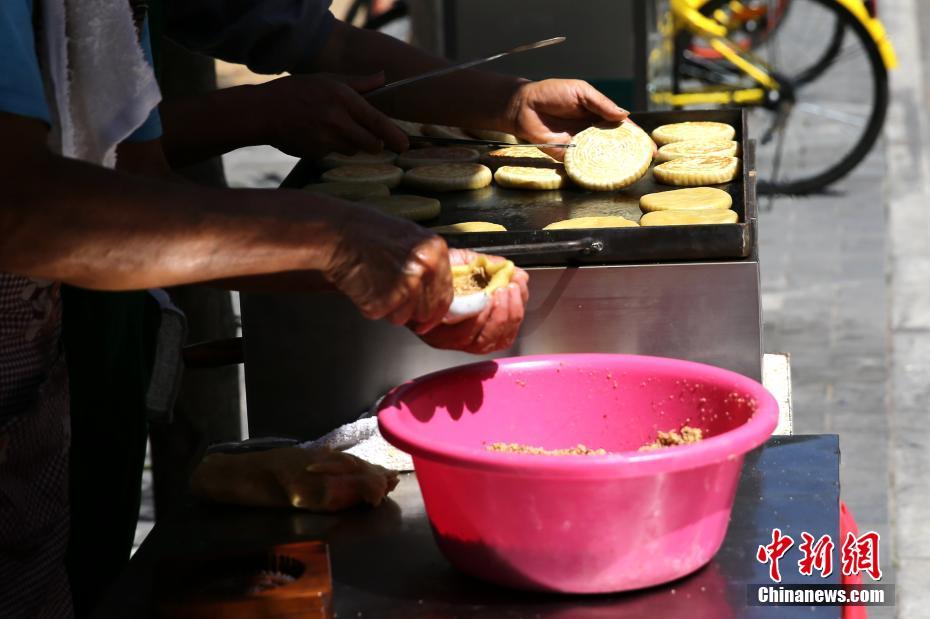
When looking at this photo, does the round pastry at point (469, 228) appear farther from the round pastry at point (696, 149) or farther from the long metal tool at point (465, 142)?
the round pastry at point (696, 149)

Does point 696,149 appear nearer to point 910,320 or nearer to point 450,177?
point 450,177

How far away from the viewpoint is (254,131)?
2.63 meters

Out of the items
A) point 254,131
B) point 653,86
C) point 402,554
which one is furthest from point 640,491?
point 653,86

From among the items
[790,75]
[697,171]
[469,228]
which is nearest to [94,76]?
[469,228]

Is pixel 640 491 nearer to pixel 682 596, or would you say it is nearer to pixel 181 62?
pixel 682 596

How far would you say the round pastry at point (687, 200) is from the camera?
8.32 feet

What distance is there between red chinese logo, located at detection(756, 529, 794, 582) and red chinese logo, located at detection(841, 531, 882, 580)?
0.28ft

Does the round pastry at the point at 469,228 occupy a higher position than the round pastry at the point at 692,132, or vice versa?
the round pastry at the point at 692,132

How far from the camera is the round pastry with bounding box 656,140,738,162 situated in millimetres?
2938

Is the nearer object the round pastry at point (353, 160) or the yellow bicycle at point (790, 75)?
the round pastry at point (353, 160)

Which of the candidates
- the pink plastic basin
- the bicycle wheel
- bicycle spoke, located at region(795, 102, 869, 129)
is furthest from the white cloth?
bicycle spoke, located at region(795, 102, 869, 129)

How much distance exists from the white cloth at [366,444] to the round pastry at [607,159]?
81 centimetres

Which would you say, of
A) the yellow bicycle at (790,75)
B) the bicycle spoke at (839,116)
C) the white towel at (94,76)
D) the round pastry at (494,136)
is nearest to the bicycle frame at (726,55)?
the yellow bicycle at (790,75)

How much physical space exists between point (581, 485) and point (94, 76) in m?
0.81
